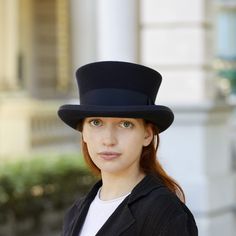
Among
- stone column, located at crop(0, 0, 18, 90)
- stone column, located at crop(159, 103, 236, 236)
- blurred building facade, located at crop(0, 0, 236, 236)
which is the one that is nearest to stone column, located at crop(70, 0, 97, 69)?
stone column, located at crop(0, 0, 18, 90)

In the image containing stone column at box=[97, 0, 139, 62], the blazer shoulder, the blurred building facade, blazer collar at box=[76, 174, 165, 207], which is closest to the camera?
the blazer shoulder

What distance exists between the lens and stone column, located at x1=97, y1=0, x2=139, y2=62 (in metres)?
8.39

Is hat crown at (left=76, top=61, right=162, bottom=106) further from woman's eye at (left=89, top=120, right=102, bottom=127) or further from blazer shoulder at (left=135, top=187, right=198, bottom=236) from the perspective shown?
blazer shoulder at (left=135, top=187, right=198, bottom=236)

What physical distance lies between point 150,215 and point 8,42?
40.6 feet

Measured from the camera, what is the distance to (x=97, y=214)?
9.46 ft

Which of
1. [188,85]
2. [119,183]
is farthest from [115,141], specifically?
[188,85]

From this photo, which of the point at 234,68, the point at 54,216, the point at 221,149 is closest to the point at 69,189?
the point at 54,216

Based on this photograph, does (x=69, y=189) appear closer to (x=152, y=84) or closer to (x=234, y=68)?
(x=152, y=84)

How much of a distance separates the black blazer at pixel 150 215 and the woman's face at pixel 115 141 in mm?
86

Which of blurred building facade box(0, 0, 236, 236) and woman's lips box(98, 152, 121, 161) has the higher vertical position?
woman's lips box(98, 152, 121, 161)

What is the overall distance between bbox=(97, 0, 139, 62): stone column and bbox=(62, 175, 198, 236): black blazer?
5.60 meters

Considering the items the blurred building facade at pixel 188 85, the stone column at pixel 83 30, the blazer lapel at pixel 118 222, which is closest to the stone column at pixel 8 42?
the stone column at pixel 83 30

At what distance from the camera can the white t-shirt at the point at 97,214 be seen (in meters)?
2.83

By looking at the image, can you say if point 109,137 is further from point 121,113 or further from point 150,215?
point 150,215
